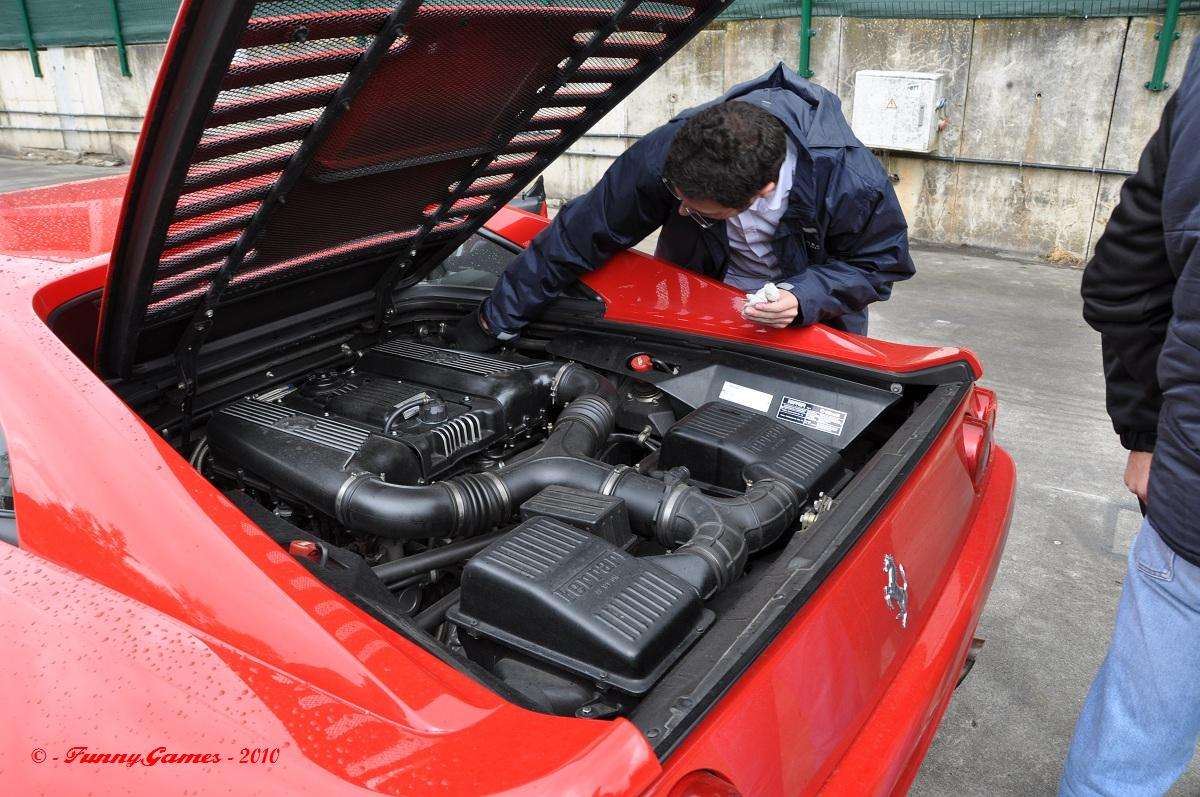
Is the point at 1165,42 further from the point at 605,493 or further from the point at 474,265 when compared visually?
the point at 605,493

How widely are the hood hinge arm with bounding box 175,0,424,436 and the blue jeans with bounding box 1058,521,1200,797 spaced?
1598mm

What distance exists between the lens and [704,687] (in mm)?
1206

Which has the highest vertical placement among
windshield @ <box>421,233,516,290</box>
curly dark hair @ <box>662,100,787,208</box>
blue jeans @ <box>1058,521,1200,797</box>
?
curly dark hair @ <box>662,100,787,208</box>

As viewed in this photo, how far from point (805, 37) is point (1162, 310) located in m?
6.58

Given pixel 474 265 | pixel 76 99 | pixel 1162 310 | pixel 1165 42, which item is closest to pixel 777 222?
pixel 474 265

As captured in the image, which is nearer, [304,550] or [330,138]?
[304,550]

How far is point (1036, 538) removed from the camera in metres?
3.20

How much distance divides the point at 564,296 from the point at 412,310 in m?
0.47

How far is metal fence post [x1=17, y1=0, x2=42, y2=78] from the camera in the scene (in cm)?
1262

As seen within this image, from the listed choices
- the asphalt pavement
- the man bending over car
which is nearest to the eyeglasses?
the man bending over car

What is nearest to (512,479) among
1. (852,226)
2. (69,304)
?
(69,304)

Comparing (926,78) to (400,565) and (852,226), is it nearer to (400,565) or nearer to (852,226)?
(852,226)

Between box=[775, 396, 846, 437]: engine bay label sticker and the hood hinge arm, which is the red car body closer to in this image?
the hood hinge arm

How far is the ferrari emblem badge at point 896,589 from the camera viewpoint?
5.33ft
